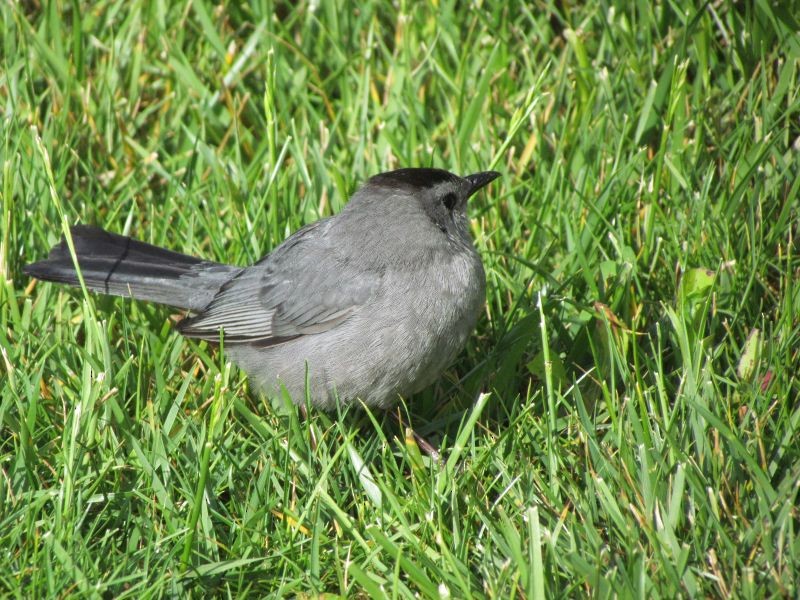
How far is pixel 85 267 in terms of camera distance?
4.66 metres

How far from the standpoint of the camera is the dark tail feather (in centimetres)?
468

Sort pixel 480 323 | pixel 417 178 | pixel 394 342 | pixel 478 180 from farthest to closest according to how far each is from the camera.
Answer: pixel 480 323, pixel 478 180, pixel 417 178, pixel 394 342

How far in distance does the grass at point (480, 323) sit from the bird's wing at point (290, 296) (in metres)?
0.21

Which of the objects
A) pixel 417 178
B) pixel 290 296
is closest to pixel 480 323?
pixel 417 178

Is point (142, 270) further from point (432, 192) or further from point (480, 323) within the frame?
point (480, 323)

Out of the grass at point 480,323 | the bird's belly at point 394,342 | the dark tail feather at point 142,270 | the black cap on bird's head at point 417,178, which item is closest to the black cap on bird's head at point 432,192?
the black cap on bird's head at point 417,178

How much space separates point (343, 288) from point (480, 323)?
0.92m

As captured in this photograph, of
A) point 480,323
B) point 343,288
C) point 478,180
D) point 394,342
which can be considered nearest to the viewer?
point 394,342

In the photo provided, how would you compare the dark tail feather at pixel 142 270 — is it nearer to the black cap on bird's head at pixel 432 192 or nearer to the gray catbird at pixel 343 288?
the gray catbird at pixel 343 288

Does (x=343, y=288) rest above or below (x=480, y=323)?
above

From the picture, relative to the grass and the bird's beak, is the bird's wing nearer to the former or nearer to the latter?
the grass

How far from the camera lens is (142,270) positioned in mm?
4695

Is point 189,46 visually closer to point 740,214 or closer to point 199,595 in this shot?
point 740,214

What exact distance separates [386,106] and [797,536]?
3764 millimetres
